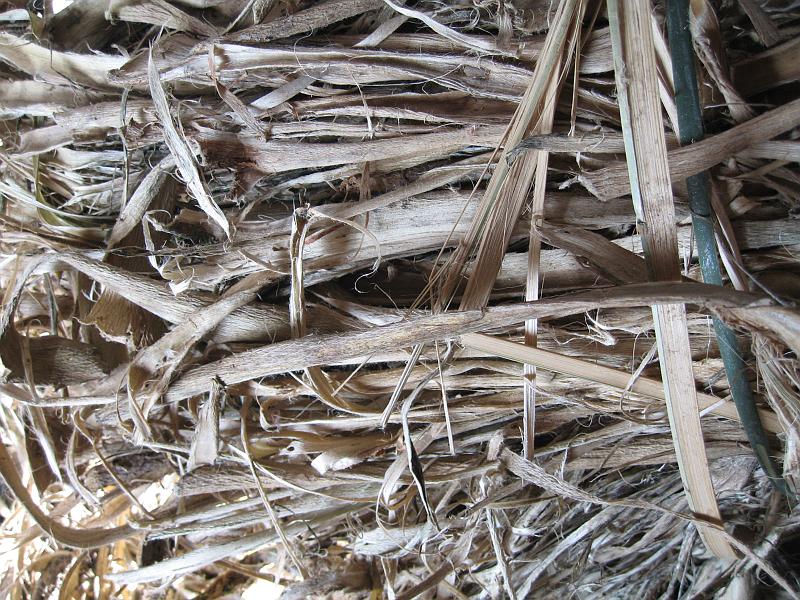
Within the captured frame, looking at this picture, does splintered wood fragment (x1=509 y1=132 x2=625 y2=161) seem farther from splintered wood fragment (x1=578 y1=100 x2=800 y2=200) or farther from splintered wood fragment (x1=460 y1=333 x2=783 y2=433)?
splintered wood fragment (x1=460 y1=333 x2=783 y2=433)

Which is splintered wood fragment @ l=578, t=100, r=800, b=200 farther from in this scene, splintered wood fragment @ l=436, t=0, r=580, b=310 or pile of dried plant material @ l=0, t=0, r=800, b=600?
splintered wood fragment @ l=436, t=0, r=580, b=310

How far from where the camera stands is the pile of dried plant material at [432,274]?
0.45 meters

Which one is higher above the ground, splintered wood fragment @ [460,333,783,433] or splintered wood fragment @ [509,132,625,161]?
splintered wood fragment @ [509,132,625,161]

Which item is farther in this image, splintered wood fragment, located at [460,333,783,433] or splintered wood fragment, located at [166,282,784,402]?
splintered wood fragment, located at [460,333,783,433]

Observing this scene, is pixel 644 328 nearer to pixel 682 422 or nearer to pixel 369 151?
pixel 682 422

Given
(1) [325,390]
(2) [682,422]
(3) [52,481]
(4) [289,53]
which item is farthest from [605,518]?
(3) [52,481]

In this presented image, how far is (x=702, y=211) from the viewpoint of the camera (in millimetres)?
453

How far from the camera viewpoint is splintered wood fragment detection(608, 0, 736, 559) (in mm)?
418

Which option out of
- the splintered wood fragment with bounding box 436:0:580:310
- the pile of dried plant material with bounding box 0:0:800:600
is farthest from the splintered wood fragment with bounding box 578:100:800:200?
the splintered wood fragment with bounding box 436:0:580:310

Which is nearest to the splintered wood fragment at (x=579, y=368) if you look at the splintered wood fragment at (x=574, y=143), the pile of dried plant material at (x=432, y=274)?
the pile of dried plant material at (x=432, y=274)

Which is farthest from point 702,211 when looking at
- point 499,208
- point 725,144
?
point 499,208

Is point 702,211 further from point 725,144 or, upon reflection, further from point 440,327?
point 440,327

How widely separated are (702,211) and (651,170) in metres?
0.06

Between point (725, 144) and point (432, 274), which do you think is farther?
point (432, 274)
